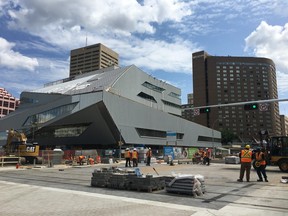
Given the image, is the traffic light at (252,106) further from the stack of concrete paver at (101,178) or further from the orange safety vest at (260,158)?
the stack of concrete paver at (101,178)

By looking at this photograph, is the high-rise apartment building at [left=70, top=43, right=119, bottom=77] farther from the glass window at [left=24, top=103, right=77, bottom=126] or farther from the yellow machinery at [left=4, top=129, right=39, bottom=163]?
the yellow machinery at [left=4, top=129, right=39, bottom=163]

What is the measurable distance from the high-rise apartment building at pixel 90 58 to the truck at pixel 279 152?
143 m

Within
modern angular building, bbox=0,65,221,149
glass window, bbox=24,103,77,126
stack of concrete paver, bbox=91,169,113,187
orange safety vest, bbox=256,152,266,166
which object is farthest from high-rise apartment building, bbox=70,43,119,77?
stack of concrete paver, bbox=91,169,113,187

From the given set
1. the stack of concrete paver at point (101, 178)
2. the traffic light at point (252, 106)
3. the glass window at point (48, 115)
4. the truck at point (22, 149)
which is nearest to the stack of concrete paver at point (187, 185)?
the stack of concrete paver at point (101, 178)

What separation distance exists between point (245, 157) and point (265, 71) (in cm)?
14663

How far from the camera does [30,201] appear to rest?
10289 millimetres

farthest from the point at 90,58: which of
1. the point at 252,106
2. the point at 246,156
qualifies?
the point at 246,156

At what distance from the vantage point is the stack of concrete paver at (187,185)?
38.4 ft

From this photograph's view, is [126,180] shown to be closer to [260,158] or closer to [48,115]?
[260,158]

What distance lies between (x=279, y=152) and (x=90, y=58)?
156 metres

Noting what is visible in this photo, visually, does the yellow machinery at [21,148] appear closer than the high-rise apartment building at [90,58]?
Yes

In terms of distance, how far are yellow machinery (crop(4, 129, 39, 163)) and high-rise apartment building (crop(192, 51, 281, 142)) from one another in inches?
4689

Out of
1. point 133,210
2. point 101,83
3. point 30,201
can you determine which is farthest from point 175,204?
point 101,83

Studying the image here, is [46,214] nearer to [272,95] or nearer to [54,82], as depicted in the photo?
[54,82]
